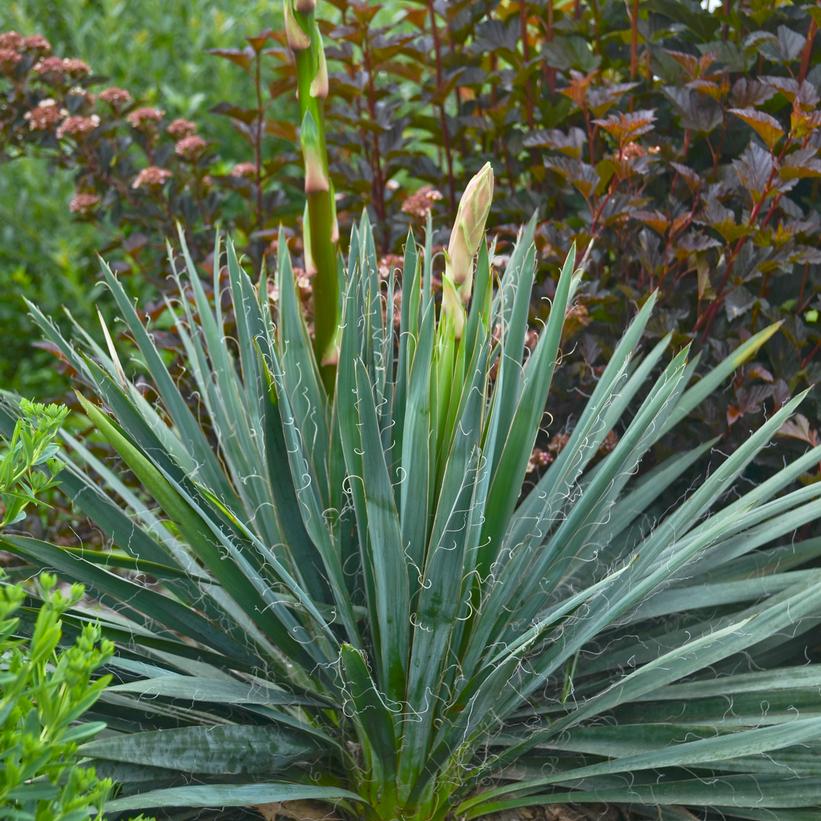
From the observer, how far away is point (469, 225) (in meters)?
1.72

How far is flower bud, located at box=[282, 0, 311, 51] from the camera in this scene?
6.00 feet

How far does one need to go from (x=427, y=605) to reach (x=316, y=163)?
2.54 feet

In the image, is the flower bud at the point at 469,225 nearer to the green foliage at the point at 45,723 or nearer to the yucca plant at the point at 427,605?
the yucca plant at the point at 427,605

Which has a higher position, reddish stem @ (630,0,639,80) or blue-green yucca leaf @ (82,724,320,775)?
reddish stem @ (630,0,639,80)

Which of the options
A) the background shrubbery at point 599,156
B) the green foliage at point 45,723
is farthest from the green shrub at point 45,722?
the background shrubbery at point 599,156

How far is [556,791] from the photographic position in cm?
187

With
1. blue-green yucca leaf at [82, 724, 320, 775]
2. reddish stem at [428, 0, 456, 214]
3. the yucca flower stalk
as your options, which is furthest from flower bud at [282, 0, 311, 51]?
blue-green yucca leaf at [82, 724, 320, 775]

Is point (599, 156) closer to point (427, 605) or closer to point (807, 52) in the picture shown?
point (807, 52)

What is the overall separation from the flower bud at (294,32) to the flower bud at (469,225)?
39cm

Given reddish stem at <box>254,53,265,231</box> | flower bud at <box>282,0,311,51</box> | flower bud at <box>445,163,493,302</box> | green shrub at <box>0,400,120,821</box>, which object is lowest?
reddish stem at <box>254,53,265,231</box>

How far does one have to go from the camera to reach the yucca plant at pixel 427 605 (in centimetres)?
161

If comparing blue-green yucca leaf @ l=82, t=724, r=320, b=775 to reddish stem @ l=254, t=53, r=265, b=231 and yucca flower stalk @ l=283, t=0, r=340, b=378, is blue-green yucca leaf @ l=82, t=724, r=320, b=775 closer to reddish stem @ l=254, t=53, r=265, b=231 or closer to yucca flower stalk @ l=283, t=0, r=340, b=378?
yucca flower stalk @ l=283, t=0, r=340, b=378

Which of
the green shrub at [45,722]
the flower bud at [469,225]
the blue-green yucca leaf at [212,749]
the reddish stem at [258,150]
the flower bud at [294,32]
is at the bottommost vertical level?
the blue-green yucca leaf at [212,749]

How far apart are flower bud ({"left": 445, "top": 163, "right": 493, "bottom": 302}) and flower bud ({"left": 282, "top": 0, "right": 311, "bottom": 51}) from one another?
39cm
